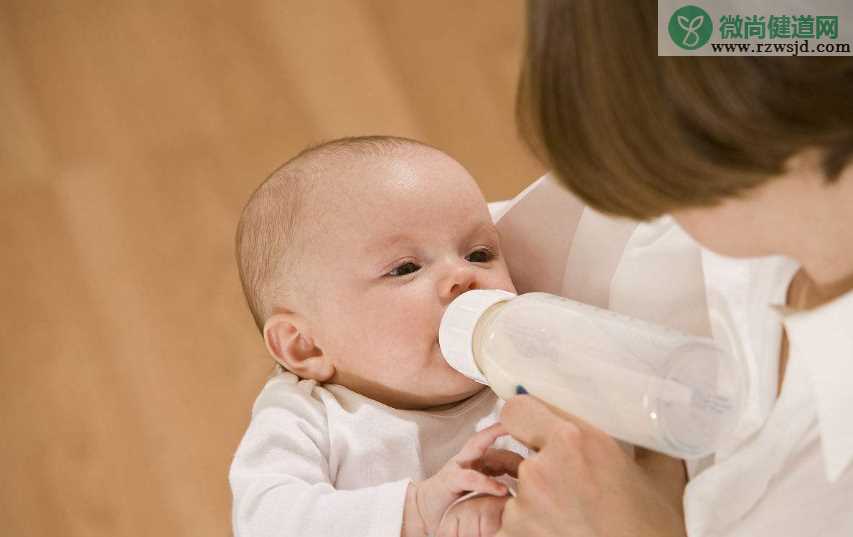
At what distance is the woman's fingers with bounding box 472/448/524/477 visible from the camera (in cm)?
87

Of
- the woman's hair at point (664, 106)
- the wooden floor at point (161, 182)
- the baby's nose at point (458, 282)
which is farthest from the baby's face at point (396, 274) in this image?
the wooden floor at point (161, 182)

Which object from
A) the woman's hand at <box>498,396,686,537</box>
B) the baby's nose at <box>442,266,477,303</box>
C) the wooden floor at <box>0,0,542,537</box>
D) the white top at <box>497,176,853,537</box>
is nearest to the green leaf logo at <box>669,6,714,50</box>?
the white top at <box>497,176,853,537</box>

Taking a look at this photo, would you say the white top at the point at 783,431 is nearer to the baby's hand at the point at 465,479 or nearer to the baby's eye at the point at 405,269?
the baby's hand at the point at 465,479

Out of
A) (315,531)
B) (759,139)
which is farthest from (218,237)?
(759,139)

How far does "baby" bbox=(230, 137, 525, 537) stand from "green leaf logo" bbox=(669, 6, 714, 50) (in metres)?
0.44

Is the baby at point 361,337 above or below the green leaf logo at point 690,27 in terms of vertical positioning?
below

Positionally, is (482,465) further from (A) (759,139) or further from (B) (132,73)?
(B) (132,73)

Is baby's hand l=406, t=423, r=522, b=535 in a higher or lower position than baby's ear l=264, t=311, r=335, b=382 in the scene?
lower

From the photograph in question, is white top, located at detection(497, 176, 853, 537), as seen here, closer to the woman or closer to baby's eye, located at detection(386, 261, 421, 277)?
the woman

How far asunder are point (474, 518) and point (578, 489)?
14 centimetres

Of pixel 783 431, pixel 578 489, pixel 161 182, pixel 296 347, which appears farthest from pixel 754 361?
pixel 161 182

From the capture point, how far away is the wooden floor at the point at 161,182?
4.67 ft

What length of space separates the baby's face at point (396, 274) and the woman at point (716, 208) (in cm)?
21

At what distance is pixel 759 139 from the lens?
20.7 inches
